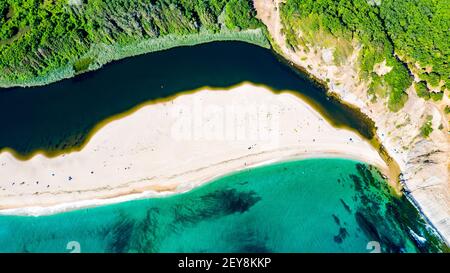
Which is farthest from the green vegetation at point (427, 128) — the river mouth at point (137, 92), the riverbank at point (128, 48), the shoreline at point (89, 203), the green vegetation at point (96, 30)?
the shoreline at point (89, 203)

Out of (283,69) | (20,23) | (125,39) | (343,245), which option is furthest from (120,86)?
(343,245)

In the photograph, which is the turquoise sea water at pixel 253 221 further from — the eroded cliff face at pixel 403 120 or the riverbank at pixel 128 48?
the riverbank at pixel 128 48

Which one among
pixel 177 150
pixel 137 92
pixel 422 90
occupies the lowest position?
pixel 177 150

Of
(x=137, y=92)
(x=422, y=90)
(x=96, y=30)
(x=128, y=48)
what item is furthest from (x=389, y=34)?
(x=96, y=30)

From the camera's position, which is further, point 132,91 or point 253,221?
point 132,91

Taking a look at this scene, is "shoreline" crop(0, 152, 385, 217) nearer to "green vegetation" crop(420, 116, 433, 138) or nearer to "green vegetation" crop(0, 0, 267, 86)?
"green vegetation" crop(0, 0, 267, 86)

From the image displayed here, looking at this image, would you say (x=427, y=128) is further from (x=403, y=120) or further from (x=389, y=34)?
(x=389, y=34)
